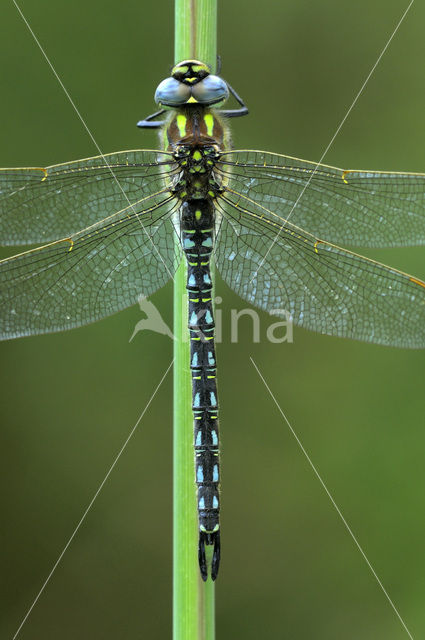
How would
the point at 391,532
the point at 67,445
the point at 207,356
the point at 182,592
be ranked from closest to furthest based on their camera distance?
the point at 182,592
the point at 207,356
the point at 391,532
the point at 67,445

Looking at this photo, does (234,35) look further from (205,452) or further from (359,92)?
(205,452)

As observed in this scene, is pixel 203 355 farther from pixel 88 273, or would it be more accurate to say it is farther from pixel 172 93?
pixel 172 93

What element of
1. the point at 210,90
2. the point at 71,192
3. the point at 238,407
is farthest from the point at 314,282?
the point at 238,407

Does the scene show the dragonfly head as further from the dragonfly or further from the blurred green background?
the blurred green background

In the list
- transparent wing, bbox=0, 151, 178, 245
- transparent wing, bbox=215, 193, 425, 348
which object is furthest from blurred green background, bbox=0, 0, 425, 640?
transparent wing, bbox=0, 151, 178, 245

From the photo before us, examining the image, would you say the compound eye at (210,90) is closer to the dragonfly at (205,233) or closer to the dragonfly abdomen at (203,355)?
the dragonfly at (205,233)

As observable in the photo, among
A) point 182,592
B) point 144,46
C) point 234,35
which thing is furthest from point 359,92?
point 182,592
